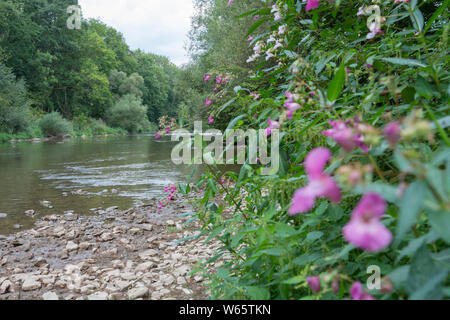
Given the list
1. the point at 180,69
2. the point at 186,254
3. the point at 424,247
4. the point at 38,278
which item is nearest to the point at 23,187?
the point at 38,278

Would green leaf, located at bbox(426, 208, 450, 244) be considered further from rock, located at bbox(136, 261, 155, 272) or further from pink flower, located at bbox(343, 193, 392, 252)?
rock, located at bbox(136, 261, 155, 272)

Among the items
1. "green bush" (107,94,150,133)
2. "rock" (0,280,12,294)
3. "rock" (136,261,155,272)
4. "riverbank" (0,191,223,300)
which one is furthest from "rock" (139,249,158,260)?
"green bush" (107,94,150,133)

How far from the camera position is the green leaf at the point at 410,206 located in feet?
1.29

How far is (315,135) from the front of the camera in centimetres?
107

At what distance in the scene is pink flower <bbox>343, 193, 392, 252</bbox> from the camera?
0.40 meters

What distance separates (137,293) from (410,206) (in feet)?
6.16

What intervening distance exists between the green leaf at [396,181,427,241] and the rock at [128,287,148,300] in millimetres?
1839

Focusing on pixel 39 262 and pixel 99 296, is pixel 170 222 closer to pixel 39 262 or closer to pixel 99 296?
Answer: pixel 39 262

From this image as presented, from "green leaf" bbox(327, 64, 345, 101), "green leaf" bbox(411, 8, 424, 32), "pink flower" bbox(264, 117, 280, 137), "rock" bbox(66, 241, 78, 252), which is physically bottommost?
"rock" bbox(66, 241, 78, 252)

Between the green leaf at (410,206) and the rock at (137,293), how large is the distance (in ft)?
6.03

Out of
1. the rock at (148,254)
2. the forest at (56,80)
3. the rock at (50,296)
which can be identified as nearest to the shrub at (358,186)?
the rock at (50,296)

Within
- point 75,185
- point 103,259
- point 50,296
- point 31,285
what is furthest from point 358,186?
point 75,185

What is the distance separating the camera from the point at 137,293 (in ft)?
6.28

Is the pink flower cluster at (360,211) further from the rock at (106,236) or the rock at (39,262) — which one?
the rock at (106,236)
